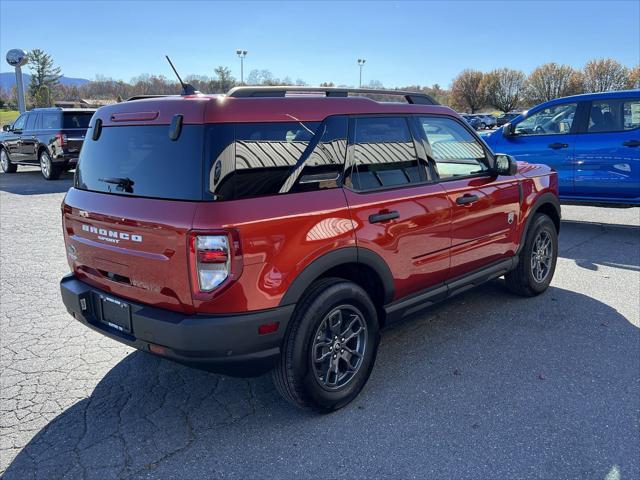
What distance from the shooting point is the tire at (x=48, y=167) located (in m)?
13.7

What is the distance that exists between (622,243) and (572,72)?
66491 mm

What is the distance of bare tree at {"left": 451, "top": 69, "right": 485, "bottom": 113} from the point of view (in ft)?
249

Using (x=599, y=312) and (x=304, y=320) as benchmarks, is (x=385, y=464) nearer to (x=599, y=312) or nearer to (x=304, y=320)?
(x=304, y=320)

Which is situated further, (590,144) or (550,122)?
(550,122)

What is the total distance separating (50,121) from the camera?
13.5 metres

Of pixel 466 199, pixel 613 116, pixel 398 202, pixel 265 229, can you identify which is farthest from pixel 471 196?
pixel 613 116

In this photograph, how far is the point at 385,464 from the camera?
8.64 ft

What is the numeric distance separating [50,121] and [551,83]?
66902 millimetres

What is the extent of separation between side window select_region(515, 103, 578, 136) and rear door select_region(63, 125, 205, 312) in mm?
7249

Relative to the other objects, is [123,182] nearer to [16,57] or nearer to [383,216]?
[383,216]

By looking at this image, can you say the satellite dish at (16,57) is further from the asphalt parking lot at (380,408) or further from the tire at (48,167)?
the asphalt parking lot at (380,408)

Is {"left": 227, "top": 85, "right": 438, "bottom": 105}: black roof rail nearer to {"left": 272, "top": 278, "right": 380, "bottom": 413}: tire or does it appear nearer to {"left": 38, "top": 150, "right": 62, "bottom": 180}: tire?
{"left": 272, "top": 278, "right": 380, "bottom": 413}: tire

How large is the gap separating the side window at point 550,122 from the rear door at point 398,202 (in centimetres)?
552

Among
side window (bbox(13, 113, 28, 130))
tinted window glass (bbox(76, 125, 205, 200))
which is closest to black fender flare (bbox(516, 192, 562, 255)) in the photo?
tinted window glass (bbox(76, 125, 205, 200))
